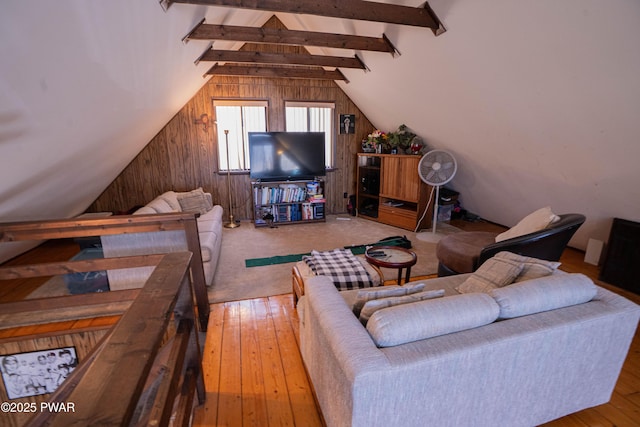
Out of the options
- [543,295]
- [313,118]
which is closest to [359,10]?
[543,295]

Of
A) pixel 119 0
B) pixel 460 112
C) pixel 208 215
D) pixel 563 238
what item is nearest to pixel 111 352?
pixel 119 0

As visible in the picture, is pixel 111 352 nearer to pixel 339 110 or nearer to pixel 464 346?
pixel 464 346

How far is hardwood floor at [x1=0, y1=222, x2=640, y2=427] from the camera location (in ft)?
5.28

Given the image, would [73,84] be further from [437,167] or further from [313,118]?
[313,118]

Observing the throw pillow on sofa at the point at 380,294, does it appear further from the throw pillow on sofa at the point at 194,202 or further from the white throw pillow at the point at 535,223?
the throw pillow on sofa at the point at 194,202

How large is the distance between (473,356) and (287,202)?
13.9 ft

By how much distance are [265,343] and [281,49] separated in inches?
192

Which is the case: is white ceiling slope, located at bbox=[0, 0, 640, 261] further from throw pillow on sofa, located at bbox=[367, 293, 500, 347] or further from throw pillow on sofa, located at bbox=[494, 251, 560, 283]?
throw pillow on sofa, located at bbox=[367, 293, 500, 347]

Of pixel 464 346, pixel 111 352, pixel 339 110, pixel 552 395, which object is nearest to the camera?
pixel 111 352

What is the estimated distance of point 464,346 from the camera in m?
1.18

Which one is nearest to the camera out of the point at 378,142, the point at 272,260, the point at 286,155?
the point at 272,260

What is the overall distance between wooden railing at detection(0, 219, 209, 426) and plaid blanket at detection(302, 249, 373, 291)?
3.02ft

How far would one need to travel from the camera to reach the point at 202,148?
201 inches

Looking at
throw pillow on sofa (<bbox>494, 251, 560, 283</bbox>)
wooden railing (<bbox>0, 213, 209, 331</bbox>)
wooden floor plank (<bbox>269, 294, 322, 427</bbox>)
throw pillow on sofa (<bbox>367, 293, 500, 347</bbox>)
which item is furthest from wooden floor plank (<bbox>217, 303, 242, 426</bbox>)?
throw pillow on sofa (<bbox>494, 251, 560, 283</bbox>)
